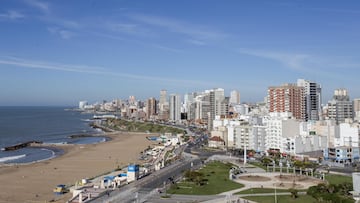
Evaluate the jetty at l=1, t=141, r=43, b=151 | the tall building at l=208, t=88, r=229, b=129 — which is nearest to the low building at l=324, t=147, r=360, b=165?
the jetty at l=1, t=141, r=43, b=151

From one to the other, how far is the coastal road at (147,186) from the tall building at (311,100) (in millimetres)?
49965

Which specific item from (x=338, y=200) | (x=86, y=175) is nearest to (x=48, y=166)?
(x=86, y=175)

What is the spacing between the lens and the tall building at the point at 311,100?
3275 inches

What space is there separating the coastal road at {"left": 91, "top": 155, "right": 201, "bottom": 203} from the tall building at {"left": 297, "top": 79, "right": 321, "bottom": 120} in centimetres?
4996

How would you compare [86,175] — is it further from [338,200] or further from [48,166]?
[338,200]

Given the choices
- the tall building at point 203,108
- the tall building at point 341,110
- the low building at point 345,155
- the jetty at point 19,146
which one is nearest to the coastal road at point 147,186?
the low building at point 345,155

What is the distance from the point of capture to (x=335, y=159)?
45.3 metres

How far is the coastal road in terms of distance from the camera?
24.7m

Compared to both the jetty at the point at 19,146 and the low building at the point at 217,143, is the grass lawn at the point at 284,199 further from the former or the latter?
the jetty at the point at 19,146

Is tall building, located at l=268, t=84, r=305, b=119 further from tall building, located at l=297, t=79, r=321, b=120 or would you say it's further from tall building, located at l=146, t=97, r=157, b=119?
tall building, located at l=146, t=97, r=157, b=119

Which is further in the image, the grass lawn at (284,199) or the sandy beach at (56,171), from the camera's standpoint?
the sandy beach at (56,171)

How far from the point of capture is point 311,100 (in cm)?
8431

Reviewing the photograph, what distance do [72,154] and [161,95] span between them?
111999 millimetres

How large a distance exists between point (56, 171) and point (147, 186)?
15.4m
